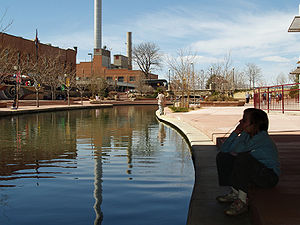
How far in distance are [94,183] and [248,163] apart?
3.35 m

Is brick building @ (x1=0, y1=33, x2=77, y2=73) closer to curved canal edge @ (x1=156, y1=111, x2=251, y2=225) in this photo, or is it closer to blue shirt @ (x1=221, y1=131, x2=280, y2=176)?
curved canal edge @ (x1=156, y1=111, x2=251, y2=225)

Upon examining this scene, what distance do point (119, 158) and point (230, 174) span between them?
506 cm

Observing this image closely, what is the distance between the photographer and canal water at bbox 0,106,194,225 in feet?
15.5

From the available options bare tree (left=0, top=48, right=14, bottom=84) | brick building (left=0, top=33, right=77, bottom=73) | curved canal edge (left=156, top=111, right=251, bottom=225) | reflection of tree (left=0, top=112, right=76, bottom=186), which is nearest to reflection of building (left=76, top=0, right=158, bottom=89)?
brick building (left=0, top=33, right=77, bottom=73)

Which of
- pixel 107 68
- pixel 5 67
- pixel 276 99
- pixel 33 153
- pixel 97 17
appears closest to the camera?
pixel 33 153

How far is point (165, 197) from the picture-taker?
5504 mm

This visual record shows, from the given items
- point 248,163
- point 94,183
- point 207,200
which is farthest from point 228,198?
point 94,183

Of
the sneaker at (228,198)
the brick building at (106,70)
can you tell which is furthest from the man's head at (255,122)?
the brick building at (106,70)

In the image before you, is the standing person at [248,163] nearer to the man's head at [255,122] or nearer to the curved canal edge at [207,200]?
the man's head at [255,122]

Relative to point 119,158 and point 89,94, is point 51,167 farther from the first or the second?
point 89,94

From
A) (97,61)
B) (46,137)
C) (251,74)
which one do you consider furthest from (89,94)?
(46,137)

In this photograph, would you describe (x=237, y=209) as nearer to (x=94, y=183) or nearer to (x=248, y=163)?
(x=248, y=163)

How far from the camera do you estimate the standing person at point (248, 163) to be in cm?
391

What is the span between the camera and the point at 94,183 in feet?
21.0
